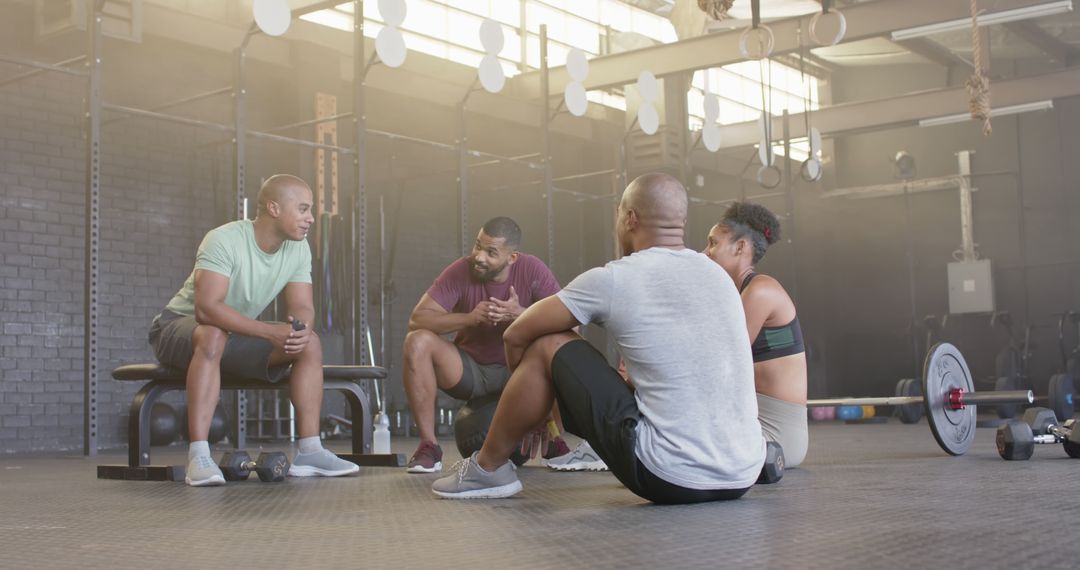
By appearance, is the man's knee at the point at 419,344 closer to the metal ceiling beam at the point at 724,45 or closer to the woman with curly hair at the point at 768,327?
the woman with curly hair at the point at 768,327

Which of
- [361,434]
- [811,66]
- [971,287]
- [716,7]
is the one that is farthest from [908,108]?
[361,434]

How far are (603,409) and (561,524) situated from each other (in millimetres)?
270

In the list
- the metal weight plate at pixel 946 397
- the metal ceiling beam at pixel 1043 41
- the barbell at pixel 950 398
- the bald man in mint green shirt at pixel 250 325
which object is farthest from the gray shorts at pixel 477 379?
the metal ceiling beam at pixel 1043 41

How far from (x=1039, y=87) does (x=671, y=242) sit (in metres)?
7.93

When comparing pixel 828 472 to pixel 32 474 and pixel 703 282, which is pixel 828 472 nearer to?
pixel 703 282

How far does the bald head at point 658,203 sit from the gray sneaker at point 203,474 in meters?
1.59

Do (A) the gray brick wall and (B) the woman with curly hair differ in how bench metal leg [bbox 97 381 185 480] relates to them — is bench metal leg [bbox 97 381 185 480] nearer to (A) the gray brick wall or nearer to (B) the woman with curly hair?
(B) the woman with curly hair

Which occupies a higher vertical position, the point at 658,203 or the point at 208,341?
the point at 658,203

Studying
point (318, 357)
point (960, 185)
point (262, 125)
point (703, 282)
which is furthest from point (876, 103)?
point (703, 282)

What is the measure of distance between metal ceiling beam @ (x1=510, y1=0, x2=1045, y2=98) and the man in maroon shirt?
4.17 meters

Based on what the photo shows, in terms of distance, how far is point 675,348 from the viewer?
2188mm

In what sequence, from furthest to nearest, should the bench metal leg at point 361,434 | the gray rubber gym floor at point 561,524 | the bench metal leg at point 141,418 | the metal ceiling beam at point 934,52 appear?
Result: the metal ceiling beam at point 934,52 → the bench metal leg at point 361,434 → the bench metal leg at point 141,418 → the gray rubber gym floor at point 561,524

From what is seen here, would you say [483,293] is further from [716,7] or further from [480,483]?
[716,7]

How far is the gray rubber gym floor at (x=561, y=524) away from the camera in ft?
5.26
